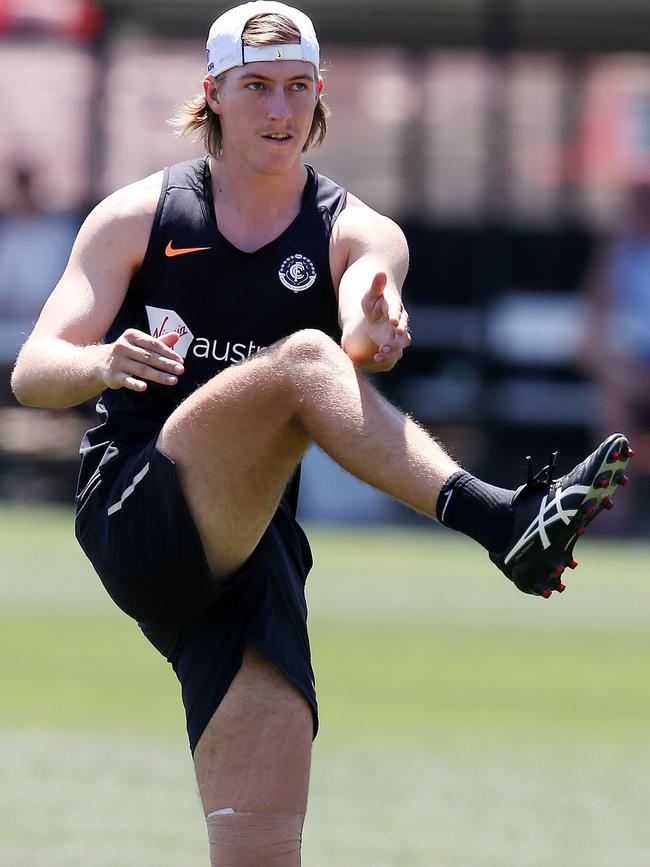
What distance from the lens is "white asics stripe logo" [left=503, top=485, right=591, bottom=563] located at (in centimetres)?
392

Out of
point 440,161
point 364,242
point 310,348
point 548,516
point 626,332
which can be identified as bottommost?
point 626,332

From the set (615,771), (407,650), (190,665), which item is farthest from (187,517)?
(407,650)

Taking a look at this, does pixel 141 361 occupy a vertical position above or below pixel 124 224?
below

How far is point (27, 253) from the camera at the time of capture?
1530 cm

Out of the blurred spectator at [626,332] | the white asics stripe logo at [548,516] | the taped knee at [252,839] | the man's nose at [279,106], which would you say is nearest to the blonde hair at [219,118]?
the man's nose at [279,106]

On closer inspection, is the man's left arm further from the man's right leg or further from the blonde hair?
the blonde hair

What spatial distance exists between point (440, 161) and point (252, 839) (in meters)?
13.2

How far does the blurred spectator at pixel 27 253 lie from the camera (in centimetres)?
1520

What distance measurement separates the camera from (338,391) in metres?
4.01

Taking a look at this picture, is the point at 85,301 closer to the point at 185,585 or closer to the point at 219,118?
the point at 219,118

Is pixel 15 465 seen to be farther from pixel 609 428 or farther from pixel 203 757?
pixel 203 757

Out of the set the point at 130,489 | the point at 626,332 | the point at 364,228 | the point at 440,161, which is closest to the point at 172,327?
the point at 130,489

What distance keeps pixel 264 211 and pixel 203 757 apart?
4.73 feet

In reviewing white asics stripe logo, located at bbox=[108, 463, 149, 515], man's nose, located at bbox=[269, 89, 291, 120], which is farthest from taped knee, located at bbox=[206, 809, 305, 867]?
man's nose, located at bbox=[269, 89, 291, 120]
